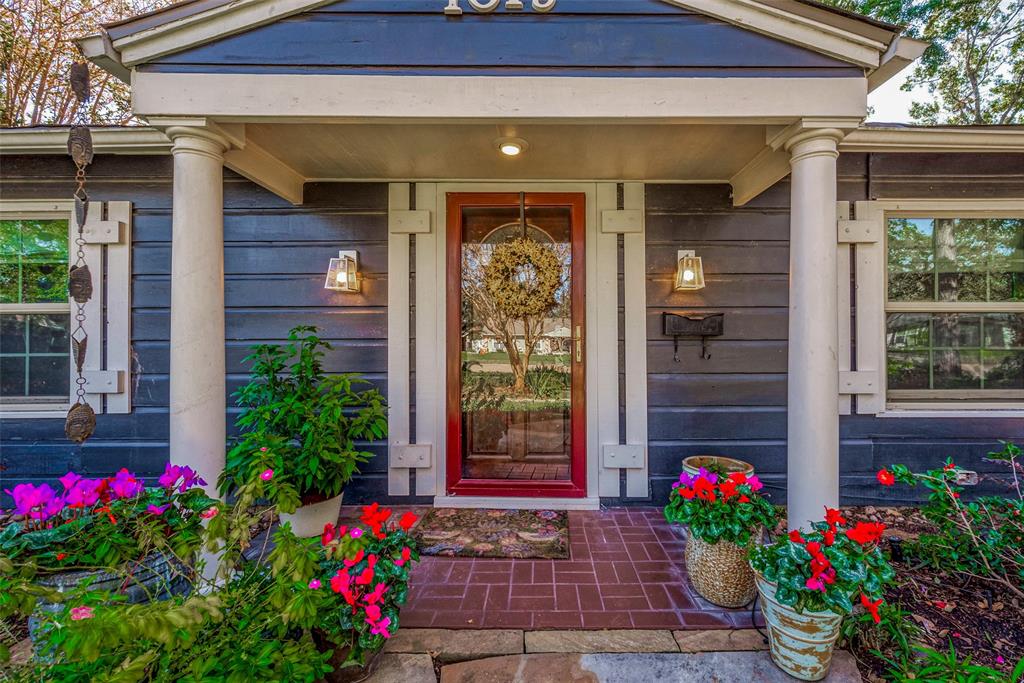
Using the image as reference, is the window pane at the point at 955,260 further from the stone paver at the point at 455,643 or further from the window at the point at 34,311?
the window at the point at 34,311

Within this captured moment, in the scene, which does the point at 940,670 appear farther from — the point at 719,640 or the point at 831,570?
the point at 719,640

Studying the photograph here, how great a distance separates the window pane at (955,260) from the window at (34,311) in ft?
18.7

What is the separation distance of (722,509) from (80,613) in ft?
6.84

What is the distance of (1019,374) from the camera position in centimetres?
298

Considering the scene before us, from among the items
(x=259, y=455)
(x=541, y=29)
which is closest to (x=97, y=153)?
(x=259, y=455)

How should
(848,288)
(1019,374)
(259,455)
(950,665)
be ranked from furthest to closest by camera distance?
(1019,374) < (848,288) < (259,455) < (950,665)

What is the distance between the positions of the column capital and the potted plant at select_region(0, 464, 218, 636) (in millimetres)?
1396

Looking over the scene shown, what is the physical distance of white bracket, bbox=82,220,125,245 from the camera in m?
2.81

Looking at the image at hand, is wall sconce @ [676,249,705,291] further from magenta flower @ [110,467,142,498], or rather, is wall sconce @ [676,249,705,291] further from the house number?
magenta flower @ [110,467,142,498]

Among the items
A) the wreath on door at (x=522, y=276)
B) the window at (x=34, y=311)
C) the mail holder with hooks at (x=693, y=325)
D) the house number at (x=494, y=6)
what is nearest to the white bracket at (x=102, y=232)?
the window at (x=34, y=311)

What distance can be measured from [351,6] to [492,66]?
679 millimetres

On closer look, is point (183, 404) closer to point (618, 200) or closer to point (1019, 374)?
point (618, 200)

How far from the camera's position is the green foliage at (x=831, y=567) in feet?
4.63

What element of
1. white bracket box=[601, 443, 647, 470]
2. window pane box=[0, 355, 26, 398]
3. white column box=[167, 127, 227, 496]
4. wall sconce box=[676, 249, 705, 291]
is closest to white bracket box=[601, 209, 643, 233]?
wall sconce box=[676, 249, 705, 291]
